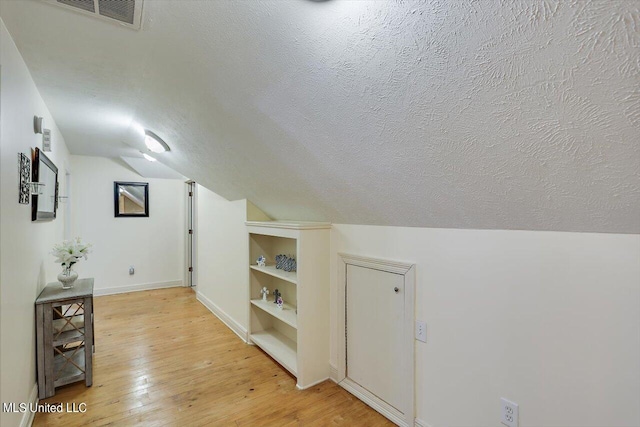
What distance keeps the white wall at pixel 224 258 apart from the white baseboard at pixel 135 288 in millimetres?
1204

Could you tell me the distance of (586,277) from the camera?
1.26 m

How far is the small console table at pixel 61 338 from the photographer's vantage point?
2258 millimetres

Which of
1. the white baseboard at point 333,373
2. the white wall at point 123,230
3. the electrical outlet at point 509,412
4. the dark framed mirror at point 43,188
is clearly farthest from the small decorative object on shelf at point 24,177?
the white wall at point 123,230

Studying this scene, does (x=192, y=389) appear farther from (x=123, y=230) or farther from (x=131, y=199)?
(x=131, y=199)

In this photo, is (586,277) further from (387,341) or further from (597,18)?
(387,341)

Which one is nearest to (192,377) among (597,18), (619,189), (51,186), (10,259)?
(10,259)

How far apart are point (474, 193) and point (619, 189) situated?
1.57ft

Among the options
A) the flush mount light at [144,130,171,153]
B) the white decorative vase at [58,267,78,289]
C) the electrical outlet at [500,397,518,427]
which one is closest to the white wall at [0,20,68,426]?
the white decorative vase at [58,267,78,289]

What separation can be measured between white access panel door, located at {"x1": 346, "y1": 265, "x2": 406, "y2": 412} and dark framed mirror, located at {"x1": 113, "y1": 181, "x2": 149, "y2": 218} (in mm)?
4545

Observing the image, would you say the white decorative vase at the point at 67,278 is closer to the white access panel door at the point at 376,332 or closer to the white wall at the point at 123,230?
the white access panel door at the point at 376,332

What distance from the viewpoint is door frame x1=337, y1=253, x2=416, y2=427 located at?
1.94m

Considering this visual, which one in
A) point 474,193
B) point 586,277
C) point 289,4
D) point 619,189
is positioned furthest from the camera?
point 474,193

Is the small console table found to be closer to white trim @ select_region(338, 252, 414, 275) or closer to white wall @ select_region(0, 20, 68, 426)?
white wall @ select_region(0, 20, 68, 426)

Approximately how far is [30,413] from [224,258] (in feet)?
6.94
